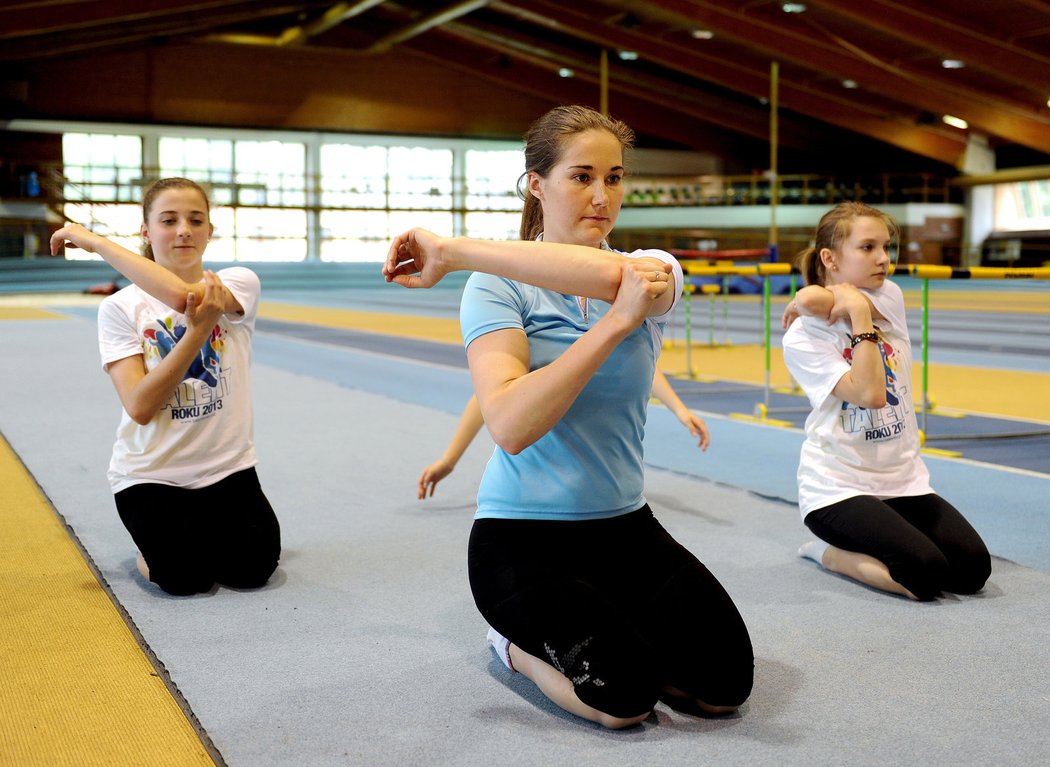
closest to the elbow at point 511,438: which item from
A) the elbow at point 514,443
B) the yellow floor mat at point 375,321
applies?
the elbow at point 514,443

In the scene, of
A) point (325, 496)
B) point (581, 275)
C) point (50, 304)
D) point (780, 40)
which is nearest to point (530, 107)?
point (780, 40)

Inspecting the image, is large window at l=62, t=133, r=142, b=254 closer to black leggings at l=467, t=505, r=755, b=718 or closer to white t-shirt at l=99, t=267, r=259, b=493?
white t-shirt at l=99, t=267, r=259, b=493

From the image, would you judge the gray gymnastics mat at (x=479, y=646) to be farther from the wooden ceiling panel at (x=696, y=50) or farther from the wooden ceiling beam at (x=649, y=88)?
the wooden ceiling beam at (x=649, y=88)

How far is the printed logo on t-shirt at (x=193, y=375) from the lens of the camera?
394 centimetres

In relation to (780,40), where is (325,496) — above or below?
below

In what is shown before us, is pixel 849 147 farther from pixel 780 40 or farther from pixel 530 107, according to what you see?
pixel 780 40

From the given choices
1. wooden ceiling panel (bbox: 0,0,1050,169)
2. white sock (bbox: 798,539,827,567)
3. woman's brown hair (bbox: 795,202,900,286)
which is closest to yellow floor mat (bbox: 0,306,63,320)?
wooden ceiling panel (bbox: 0,0,1050,169)

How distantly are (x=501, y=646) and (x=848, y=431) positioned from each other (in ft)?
5.29

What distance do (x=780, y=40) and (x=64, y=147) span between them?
21.7m

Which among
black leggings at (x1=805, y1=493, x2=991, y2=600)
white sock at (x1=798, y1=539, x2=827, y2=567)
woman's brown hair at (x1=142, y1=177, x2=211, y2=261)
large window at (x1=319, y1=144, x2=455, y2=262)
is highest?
large window at (x1=319, y1=144, x2=455, y2=262)

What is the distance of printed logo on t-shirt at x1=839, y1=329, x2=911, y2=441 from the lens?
3.97 metres

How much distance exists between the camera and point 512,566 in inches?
111

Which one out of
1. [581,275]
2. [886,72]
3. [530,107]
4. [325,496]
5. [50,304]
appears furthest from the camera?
[530,107]

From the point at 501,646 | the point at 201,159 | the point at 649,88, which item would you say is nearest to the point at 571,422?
the point at 501,646
